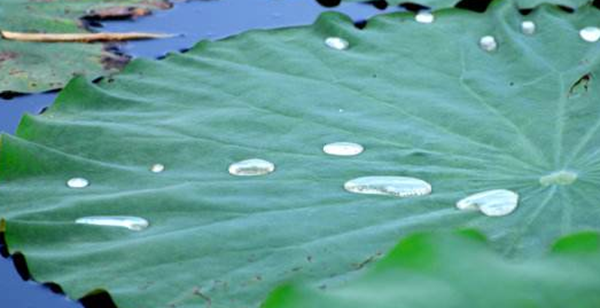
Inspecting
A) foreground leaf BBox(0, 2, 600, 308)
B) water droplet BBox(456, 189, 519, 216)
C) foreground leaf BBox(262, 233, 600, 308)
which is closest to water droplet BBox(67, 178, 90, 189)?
foreground leaf BBox(0, 2, 600, 308)

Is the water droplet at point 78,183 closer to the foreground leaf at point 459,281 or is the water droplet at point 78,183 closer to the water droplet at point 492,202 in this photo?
the water droplet at point 492,202

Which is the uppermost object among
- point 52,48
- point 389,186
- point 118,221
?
point 389,186

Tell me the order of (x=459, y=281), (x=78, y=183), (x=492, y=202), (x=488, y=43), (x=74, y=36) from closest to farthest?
(x=459, y=281) < (x=492, y=202) < (x=78, y=183) < (x=488, y=43) < (x=74, y=36)

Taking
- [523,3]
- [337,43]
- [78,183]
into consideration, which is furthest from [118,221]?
[523,3]

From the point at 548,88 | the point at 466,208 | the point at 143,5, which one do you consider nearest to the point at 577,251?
the point at 466,208

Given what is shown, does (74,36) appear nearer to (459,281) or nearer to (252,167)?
(252,167)

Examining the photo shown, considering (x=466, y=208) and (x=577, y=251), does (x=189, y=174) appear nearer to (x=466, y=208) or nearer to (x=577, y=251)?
(x=466, y=208)
